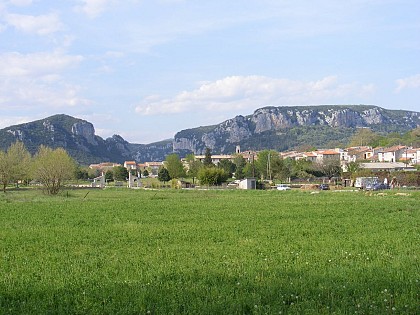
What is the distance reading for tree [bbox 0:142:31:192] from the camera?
79500mm

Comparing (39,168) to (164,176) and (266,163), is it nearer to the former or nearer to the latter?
(164,176)

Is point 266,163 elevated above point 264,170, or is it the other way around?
point 266,163

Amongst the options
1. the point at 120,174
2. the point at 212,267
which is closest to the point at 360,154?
the point at 120,174

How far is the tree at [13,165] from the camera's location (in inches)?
3130

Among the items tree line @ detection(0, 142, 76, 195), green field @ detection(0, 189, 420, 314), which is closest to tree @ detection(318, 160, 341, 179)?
tree line @ detection(0, 142, 76, 195)

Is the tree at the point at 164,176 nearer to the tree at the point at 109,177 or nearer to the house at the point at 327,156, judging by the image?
the tree at the point at 109,177

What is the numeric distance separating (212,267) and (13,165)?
76.5 metres

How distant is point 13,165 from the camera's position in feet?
270

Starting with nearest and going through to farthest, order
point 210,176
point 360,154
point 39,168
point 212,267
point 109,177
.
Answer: point 212,267
point 39,168
point 210,176
point 109,177
point 360,154

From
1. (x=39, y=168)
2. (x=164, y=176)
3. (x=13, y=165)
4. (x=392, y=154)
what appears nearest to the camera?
(x=39, y=168)

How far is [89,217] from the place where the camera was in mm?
27359

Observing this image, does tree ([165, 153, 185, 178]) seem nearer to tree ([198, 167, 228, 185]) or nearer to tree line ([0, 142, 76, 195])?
tree ([198, 167, 228, 185])

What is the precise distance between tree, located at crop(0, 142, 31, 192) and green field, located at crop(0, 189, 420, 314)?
60113mm

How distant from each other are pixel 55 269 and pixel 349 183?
83220 mm
